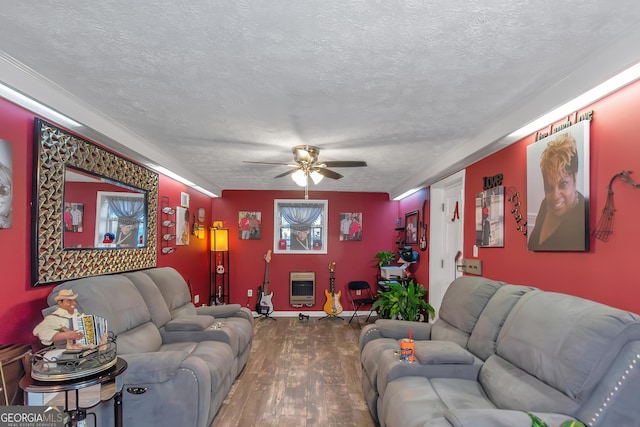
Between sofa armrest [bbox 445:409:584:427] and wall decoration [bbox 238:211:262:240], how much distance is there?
18.1ft

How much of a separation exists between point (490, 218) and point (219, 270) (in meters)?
4.56

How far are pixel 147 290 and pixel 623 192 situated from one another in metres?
3.51

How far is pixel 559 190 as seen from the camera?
2279 millimetres

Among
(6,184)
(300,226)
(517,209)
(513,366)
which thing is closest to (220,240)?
(300,226)

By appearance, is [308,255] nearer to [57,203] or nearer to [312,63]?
[57,203]

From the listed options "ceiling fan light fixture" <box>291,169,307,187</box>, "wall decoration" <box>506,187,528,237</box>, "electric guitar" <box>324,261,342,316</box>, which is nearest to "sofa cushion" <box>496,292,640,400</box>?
"wall decoration" <box>506,187,528,237</box>

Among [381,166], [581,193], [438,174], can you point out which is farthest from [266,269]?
[581,193]

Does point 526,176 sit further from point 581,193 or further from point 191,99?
point 191,99

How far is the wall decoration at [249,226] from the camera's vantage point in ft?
22.2

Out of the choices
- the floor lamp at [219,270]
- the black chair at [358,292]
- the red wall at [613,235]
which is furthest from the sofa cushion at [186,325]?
the black chair at [358,292]

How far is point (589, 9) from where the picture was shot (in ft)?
4.74

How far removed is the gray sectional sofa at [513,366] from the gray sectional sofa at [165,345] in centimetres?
117

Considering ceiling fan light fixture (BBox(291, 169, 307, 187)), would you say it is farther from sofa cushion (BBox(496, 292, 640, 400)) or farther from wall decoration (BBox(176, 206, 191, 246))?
sofa cushion (BBox(496, 292, 640, 400))

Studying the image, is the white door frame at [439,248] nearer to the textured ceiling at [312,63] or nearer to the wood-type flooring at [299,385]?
the wood-type flooring at [299,385]
